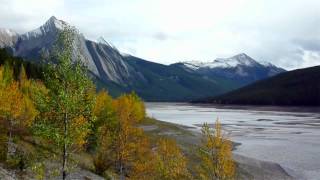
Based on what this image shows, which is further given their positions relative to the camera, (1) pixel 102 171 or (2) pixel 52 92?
(1) pixel 102 171

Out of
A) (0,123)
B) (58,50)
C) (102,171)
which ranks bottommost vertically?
(102,171)

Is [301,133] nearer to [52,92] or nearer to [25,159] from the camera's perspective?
[25,159]

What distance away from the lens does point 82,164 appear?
65438mm

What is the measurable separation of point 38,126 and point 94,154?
133 feet

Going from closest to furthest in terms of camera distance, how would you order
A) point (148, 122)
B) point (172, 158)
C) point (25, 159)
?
1. point (25, 159)
2. point (172, 158)
3. point (148, 122)

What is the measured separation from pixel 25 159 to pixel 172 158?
1932 centimetres

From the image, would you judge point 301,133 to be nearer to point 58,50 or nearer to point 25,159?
point 25,159

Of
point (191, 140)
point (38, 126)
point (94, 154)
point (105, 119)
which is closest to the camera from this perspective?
point (38, 126)

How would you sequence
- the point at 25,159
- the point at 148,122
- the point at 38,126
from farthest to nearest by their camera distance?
1. the point at 148,122
2. the point at 25,159
3. the point at 38,126

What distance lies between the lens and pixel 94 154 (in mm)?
75500

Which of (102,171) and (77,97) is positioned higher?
(77,97)

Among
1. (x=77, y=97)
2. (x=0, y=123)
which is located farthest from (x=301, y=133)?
(x=77, y=97)

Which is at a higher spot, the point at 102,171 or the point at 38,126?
the point at 38,126

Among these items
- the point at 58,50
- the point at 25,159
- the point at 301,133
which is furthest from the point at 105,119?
the point at 301,133
